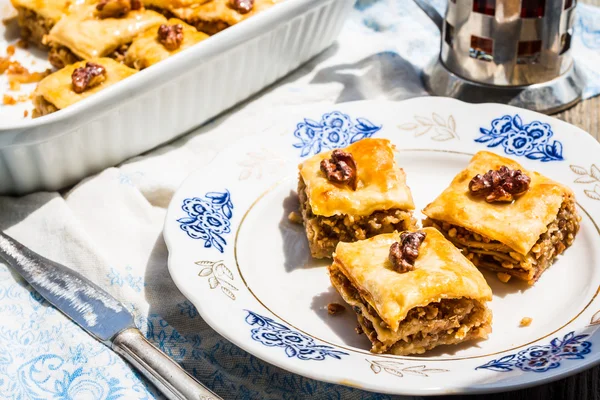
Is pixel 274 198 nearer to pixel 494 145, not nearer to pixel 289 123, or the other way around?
pixel 289 123

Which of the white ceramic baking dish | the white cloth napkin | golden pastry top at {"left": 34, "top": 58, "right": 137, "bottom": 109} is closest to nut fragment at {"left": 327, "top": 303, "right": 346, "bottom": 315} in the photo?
the white cloth napkin

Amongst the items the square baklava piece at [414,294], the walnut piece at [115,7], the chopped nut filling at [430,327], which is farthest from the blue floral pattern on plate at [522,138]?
the walnut piece at [115,7]

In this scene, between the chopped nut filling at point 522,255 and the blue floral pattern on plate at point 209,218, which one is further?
the blue floral pattern on plate at point 209,218

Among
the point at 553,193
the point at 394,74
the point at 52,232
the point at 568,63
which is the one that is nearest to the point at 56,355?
the point at 52,232

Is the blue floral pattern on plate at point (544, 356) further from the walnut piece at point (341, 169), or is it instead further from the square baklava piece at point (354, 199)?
the walnut piece at point (341, 169)

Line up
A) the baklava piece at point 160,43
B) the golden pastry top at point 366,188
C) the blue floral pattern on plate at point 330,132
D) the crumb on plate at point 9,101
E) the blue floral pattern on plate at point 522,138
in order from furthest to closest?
the crumb on plate at point 9,101, the baklava piece at point 160,43, the blue floral pattern on plate at point 330,132, the blue floral pattern on plate at point 522,138, the golden pastry top at point 366,188

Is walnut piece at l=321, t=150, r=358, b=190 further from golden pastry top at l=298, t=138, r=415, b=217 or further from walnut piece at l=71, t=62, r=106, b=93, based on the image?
walnut piece at l=71, t=62, r=106, b=93
